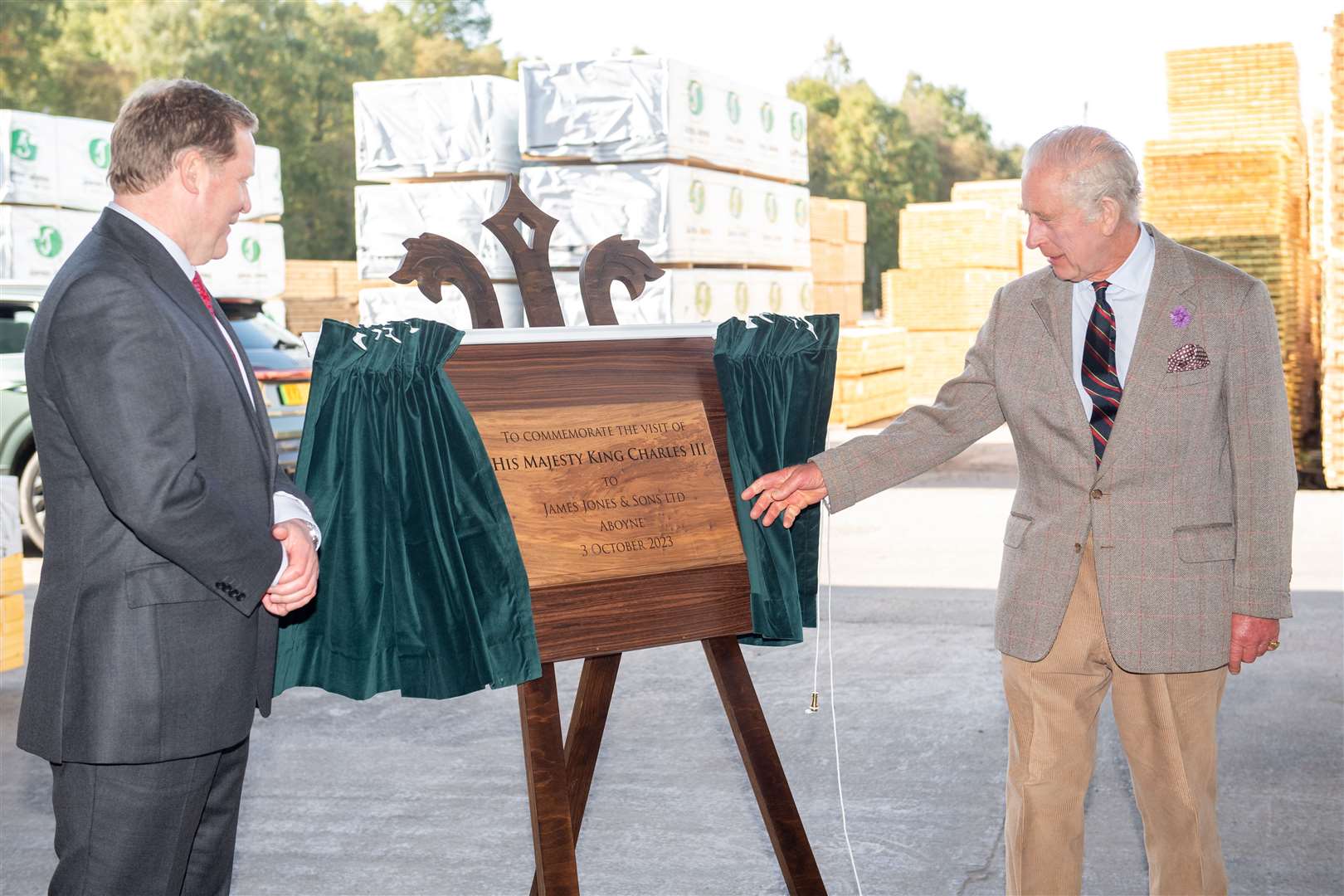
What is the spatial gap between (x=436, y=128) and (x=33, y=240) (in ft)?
10.0

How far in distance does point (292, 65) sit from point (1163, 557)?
40.4m

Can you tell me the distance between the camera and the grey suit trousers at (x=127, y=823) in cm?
248

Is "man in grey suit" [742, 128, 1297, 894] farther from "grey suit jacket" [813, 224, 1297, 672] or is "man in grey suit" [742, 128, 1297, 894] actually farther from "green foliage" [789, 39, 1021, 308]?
"green foliage" [789, 39, 1021, 308]

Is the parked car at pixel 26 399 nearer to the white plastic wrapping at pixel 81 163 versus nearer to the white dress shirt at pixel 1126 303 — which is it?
the white plastic wrapping at pixel 81 163

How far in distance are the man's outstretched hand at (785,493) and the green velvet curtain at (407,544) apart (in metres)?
0.58

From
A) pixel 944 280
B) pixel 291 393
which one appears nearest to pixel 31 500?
pixel 291 393

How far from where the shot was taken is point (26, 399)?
891cm

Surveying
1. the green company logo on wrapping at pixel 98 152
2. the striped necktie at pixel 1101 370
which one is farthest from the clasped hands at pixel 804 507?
the green company logo on wrapping at pixel 98 152

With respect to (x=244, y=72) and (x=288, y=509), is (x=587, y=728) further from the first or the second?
(x=244, y=72)

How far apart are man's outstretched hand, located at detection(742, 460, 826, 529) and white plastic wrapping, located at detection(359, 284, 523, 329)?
6771 mm

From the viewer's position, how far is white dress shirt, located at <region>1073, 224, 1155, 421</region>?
314 centimetres

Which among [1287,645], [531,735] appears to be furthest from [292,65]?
[531,735]

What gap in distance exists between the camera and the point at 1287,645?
6.70m

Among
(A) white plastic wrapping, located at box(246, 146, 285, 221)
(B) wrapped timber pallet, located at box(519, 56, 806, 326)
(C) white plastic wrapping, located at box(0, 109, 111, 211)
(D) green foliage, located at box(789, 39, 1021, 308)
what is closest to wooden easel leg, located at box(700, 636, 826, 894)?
(B) wrapped timber pallet, located at box(519, 56, 806, 326)
